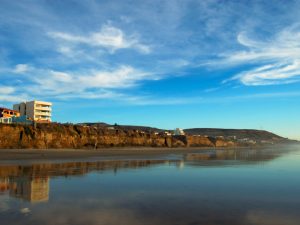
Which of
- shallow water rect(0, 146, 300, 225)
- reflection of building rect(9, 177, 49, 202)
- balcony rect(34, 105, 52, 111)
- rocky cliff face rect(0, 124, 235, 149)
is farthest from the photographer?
balcony rect(34, 105, 52, 111)

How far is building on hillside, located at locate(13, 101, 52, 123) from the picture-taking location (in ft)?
252

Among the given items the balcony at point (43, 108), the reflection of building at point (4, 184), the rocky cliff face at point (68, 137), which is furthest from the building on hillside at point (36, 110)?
the reflection of building at point (4, 184)

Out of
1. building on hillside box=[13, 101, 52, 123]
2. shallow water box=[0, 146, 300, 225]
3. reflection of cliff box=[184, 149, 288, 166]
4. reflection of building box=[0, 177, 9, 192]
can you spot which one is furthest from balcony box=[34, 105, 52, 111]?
shallow water box=[0, 146, 300, 225]

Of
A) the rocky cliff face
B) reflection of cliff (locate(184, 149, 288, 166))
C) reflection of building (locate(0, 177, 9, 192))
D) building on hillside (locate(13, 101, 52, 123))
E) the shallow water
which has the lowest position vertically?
the shallow water

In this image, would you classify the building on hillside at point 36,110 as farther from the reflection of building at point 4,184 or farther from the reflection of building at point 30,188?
the reflection of building at point 30,188

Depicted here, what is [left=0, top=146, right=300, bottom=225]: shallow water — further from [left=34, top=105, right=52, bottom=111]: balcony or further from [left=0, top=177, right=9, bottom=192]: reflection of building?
[left=34, top=105, right=52, bottom=111]: balcony

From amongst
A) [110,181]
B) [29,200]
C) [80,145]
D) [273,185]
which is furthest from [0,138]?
[273,185]

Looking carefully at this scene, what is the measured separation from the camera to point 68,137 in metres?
55.7

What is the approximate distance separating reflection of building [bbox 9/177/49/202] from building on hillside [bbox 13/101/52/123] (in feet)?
198

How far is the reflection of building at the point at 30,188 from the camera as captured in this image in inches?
531

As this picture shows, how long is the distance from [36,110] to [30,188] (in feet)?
214

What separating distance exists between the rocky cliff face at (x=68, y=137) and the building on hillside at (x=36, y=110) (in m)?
18.7

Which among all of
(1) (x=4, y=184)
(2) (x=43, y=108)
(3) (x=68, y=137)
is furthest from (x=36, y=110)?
(1) (x=4, y=184)

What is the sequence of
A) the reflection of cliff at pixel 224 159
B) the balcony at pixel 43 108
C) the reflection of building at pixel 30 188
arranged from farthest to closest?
the balcony at pixel 43 108, the reflection of cliff at pixel 224 159, the reflection of building at pixel 30 188
